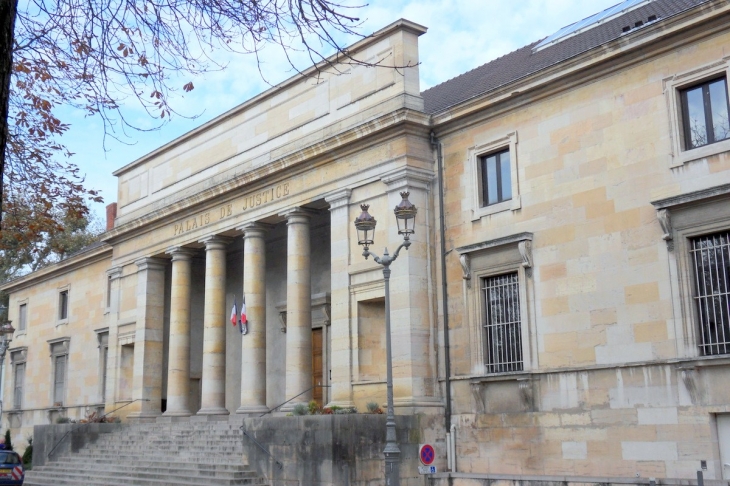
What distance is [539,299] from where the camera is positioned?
70.3 feet

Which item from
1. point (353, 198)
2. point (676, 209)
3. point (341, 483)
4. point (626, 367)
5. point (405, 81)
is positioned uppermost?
point (405, 81)

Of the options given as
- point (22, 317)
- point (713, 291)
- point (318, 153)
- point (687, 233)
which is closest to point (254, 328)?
point (318, 153)

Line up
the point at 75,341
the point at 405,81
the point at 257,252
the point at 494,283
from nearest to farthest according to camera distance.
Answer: the point at 494,283, the point at 405,81, the point at 257,252, the point at 75,341

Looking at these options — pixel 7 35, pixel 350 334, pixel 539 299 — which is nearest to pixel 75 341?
pixel 350 334

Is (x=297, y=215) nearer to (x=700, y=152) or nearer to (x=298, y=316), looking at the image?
(x=298, y=316)

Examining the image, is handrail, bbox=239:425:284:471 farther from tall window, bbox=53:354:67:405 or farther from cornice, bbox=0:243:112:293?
tall window, bbox=53:354:67:405

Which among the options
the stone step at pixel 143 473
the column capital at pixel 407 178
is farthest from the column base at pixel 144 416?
the column capital at pixel 407 178

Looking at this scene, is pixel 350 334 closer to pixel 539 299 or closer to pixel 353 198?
pixel 353 198

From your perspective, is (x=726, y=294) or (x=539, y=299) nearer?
(x=726, y=294)

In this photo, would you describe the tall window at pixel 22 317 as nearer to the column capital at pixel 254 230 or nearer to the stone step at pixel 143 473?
the stone step at pixel 143 473

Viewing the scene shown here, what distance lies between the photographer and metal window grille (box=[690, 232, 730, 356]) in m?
18.0

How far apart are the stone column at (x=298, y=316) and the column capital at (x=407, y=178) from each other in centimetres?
402

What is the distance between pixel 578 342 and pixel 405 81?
8.63 meters

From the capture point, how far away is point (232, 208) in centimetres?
2998
